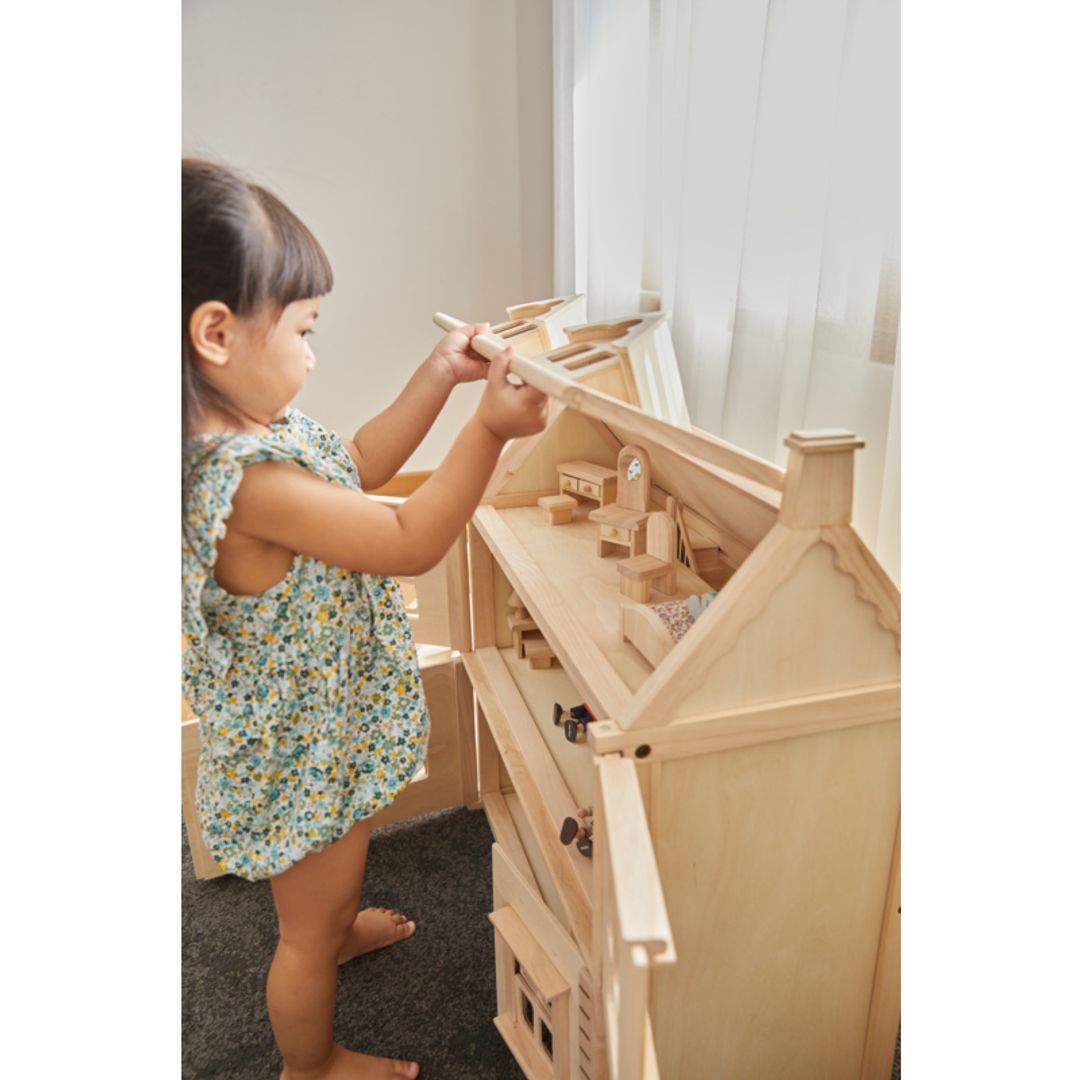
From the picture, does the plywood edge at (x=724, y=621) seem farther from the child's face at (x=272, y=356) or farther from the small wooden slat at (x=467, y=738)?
the small wooden slat at (x=467, y=738)

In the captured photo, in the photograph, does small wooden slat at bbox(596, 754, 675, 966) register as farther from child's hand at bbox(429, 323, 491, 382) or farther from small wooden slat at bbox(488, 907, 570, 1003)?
child's hand at bbox(429, 323, 491, 382)

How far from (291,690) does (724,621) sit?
494mm

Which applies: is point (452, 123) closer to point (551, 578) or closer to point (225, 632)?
point (551, 578)

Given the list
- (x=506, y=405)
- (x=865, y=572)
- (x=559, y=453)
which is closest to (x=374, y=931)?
(x=559, y=453)

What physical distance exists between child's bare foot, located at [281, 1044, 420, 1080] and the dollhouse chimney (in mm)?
896

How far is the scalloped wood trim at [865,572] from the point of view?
0.75 m

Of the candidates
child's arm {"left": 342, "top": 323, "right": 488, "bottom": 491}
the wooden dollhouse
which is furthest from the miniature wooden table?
child's arm {"left": 342, "top": 323, "right": 488, "bottom": 491}

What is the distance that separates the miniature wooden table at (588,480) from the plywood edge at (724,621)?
1.68ft

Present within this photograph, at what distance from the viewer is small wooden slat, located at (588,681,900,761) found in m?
0.79

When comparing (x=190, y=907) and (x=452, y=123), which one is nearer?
(x=190, y=907)

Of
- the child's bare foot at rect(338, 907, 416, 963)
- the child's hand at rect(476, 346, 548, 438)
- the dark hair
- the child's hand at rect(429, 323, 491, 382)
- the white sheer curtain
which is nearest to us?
the dark hair

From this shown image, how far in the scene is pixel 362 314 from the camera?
87.3 inches
